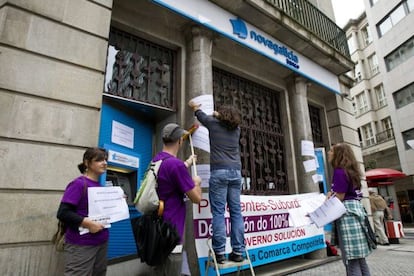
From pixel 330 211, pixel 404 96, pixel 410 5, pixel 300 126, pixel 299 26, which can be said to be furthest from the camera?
pixel 404 96

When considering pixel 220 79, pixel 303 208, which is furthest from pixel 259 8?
pixel 303 208

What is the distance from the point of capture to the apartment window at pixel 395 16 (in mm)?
19825

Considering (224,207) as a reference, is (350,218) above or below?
below

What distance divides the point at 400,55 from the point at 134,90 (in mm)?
23952

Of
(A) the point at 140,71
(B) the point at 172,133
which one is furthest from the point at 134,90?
(B) the point at 172,133

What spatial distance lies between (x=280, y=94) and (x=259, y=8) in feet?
8.58

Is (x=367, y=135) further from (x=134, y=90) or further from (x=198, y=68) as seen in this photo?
(x=134, y=90)

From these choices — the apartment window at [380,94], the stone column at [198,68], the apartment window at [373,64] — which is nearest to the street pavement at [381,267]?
the stone column at [198,68]

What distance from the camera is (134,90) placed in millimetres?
4676

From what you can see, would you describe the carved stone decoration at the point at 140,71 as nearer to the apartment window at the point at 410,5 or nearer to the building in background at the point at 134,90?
the building in background at the point at 134,90

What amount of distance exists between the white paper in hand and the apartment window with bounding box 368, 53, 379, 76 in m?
27.5

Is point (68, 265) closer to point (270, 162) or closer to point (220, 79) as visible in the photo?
point (220, 79)

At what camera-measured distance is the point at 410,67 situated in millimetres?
19797

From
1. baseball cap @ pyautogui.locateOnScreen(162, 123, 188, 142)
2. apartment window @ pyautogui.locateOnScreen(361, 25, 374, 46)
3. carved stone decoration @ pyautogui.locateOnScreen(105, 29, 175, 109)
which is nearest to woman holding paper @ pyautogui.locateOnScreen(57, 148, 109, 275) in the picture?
baseball cap @ pyautogui.locateOnScreen(162, 123, 188, 142)
